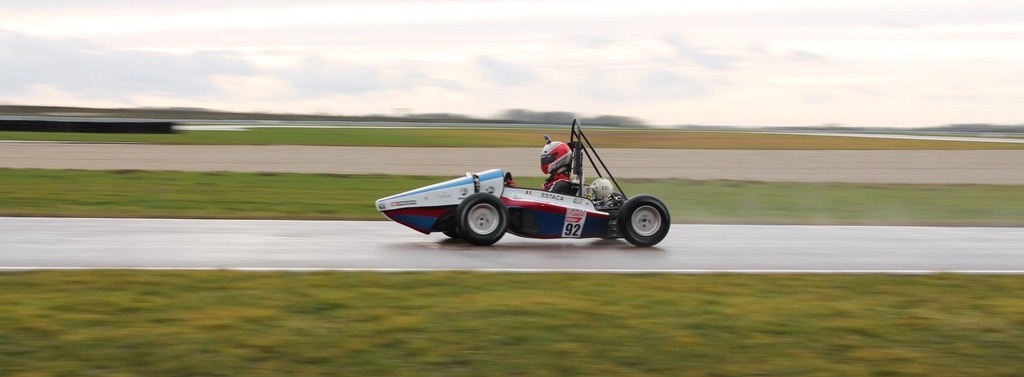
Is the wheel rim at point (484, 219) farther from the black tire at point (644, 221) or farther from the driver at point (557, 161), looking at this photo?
the black tire at point (644, 221)

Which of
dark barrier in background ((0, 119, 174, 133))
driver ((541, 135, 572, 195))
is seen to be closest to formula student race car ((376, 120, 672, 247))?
driver ((541, 135, 572, 195))

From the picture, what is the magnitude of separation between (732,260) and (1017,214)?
11.5m

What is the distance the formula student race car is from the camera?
13.2 m

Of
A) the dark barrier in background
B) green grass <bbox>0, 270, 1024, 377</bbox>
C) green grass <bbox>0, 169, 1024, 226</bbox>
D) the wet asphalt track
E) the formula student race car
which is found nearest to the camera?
green grass <bbox>0, 270, 1024, 377</bbox>

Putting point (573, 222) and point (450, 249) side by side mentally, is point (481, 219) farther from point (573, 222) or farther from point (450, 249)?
point (573, 222)

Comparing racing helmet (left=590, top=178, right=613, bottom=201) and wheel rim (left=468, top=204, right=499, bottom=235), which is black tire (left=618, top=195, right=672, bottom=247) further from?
wheel rim (left=468, top=204, right=499, bottom=235)

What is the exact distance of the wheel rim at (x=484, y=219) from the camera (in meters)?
13.2

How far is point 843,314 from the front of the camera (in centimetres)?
859

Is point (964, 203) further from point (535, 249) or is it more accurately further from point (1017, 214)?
point (535, 249)

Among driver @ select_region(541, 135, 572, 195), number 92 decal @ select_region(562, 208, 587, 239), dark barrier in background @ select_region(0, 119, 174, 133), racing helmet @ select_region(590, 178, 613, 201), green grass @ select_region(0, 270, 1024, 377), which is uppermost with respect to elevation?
dark barrier in background @ select_region(0, 119, 174, 133)

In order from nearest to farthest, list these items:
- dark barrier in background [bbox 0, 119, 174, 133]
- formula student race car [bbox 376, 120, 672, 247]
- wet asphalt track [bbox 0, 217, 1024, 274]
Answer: wet asphalt track [bbox 0, 217, 1024, 274]
formula student race car [bbox 376, 120, 672, 247]
dark barrier in background [bbox 0, 119, 174, 133]

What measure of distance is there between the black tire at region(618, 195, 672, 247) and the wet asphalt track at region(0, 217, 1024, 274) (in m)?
0.20

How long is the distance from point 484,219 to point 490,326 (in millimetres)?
5599

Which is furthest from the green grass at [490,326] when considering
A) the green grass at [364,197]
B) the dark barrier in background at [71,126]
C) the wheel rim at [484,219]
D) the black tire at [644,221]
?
the dark barrier in background at [71,126]
